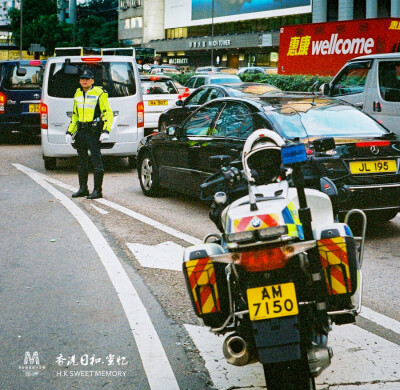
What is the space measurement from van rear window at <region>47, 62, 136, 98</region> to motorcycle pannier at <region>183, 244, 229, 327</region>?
10250 millimetres

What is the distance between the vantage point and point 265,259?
326 centimetres

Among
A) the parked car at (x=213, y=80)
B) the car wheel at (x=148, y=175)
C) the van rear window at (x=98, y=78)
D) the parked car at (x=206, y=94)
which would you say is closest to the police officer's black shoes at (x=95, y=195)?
the car wheel at (x=148, y=175)

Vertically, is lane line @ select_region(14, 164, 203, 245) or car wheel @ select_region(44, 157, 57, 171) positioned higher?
car wheel @ select_region(44, 157, 57, 171)

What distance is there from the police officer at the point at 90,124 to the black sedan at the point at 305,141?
95cm

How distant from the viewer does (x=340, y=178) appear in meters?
7.52

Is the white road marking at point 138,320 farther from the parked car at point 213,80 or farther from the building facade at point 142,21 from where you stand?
the building facade at point 142,21

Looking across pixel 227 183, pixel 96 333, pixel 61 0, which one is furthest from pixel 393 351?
pixel 61 0

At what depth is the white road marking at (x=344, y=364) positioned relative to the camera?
4.03 m

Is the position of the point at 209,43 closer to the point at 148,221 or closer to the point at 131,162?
the point at 131,162

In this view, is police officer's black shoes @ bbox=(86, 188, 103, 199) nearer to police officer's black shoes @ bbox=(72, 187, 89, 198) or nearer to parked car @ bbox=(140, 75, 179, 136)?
police officer's black shoes @ bbox=(72, 187, 89, 198)

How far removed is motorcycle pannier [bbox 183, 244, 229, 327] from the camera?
3543mm

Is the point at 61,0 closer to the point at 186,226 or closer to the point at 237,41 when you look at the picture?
the point at 237,41

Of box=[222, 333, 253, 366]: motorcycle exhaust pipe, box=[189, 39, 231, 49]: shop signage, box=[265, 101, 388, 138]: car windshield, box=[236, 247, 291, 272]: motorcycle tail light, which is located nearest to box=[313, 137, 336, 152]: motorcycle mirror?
box=[236, 247, 291, 272]: motorcycle tail light

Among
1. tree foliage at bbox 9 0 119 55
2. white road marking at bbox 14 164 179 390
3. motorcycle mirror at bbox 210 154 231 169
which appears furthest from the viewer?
tree foliage at bbox 9 0 119 55
